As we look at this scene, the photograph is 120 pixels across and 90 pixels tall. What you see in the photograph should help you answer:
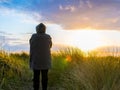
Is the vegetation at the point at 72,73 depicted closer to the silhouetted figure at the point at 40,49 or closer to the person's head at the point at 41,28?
the silhouetted figure at the point at 40,49

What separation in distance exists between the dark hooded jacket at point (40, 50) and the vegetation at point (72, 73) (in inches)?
37.8

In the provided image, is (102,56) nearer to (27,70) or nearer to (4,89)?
(4,89)

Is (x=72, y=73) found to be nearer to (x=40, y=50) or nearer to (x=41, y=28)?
(x=40, y=50)

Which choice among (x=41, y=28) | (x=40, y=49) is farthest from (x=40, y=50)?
(x=41, y=28)

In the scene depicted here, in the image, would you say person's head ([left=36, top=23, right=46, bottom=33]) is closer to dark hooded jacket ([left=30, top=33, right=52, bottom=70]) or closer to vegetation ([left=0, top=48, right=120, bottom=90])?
dark hooded jacket ([left=30, top=33, right=52, bottom=70])

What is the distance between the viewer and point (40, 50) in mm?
11531

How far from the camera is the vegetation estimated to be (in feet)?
32.4

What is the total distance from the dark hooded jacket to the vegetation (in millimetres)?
961

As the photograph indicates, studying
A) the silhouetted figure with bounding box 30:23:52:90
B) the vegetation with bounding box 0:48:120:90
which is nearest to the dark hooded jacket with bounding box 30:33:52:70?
the silhouetted figure with bounding box 30:23:52:90

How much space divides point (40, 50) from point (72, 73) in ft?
4.01

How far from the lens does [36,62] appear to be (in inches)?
455

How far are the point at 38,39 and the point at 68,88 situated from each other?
1.73 m

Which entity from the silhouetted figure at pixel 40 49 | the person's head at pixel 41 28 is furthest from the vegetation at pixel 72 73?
the person's head at pixel 41 28

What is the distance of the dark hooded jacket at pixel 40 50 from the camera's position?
11500 millimetres
